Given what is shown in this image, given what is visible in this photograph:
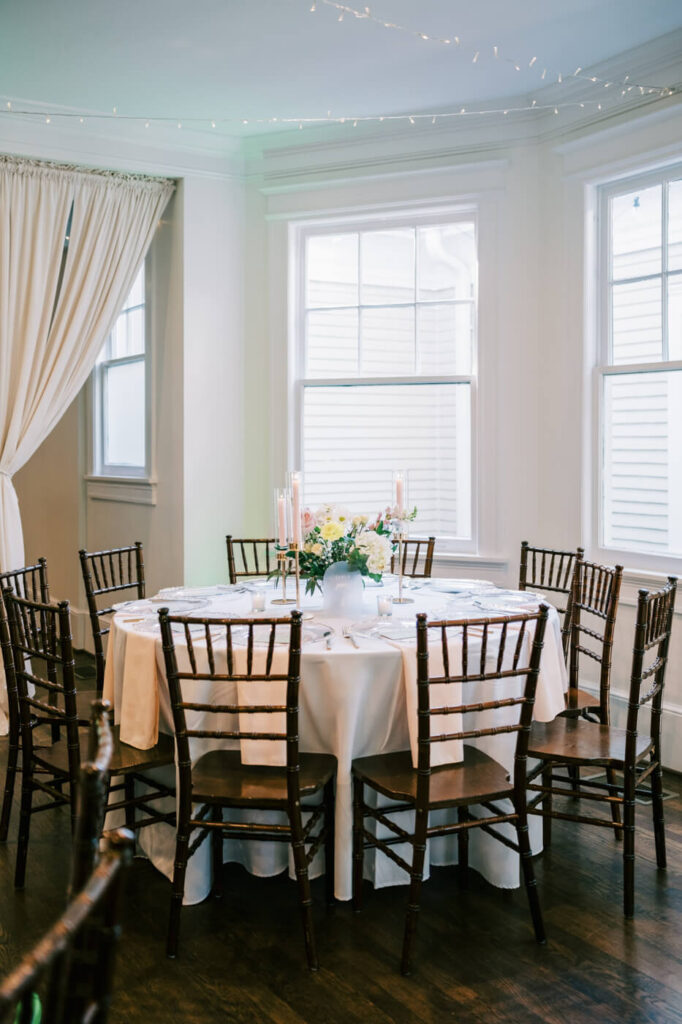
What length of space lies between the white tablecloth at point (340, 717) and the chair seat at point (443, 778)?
0.09 metres

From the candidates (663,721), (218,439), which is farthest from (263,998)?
(218,439)

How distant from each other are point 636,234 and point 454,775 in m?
2.69

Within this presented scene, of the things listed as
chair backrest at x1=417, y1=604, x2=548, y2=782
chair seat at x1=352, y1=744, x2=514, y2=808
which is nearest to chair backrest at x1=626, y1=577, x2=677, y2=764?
chair backrest at x1=417, y1=604, x2=548, y2=782

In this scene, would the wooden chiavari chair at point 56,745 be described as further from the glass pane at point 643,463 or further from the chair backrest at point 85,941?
the glass pane at point 643,463

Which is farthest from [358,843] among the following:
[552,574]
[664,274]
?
[664,274]

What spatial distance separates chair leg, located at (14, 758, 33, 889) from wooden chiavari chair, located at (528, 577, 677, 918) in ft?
5.01

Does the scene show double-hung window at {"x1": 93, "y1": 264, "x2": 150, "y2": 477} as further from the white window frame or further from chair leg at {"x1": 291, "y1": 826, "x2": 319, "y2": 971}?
chair leg at {"x1": 291, "y1": 826, "x2": 319, "y2": 971}

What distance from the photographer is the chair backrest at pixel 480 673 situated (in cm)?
236

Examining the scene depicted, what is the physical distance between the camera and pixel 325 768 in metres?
2.58

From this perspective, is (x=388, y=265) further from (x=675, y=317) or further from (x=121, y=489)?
(x=121, y=489)

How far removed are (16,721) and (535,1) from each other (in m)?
3.22

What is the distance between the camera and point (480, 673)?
244cm

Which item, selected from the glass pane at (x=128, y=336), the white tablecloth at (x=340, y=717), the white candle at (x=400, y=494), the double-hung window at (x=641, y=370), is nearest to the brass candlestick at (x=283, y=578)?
the white tablecloth at (x=340, y=717)

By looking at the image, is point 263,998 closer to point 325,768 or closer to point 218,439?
point 325,768
